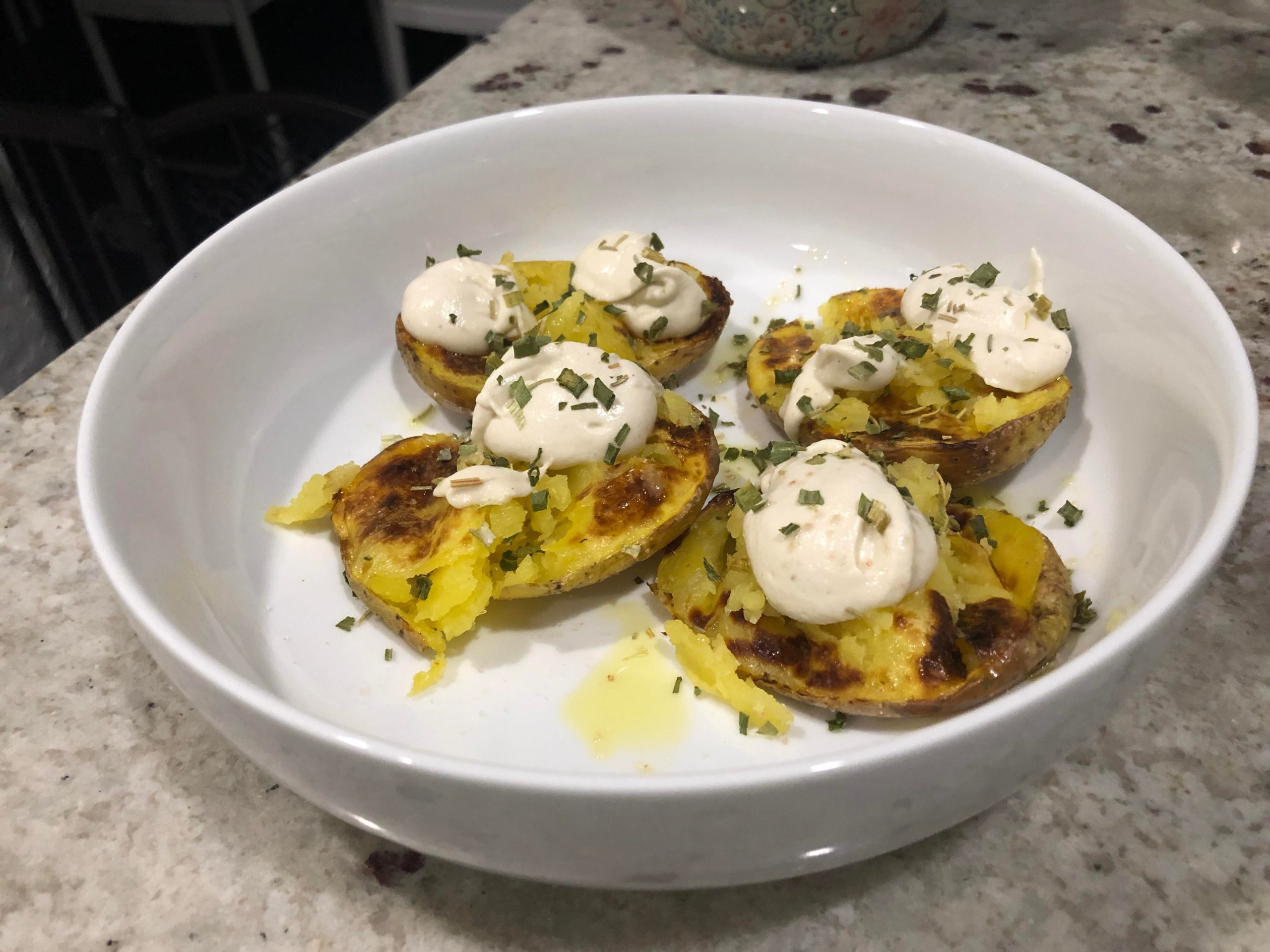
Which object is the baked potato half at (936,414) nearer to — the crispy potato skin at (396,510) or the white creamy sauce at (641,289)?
the white creamy sauce at (641,289)

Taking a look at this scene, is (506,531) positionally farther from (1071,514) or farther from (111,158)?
(111,158)

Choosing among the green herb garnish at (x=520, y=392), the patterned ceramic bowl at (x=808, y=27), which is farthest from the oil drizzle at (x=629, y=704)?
the patterned ceramic bowl at (x=808, y=27)

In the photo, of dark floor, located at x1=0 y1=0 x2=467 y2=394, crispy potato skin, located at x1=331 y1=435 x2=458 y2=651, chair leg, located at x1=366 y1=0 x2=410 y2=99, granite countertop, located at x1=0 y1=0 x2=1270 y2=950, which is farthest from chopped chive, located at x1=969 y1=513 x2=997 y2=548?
chair leg, located at x1=366 y1=0 x2=410 y2=99

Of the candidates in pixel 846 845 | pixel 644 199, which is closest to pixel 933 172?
pixel 644 199

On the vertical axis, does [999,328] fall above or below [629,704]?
above

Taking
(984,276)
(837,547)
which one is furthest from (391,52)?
(837,547)

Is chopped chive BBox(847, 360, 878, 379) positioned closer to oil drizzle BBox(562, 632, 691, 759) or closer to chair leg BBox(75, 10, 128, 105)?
oil drizzle BBox(562, 632, 691, 759)
